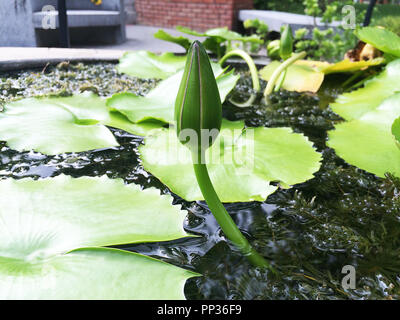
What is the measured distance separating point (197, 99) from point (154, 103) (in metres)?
0.53

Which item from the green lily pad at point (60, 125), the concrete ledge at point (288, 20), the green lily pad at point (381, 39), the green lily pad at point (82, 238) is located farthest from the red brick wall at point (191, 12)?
the green lily pad at point (82, 238)

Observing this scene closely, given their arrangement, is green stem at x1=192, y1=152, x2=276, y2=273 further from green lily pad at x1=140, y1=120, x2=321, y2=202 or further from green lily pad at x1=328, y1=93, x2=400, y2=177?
green lily pad at x1=328, y1=93, x2=400, y2=177

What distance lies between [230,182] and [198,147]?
0.21 metres

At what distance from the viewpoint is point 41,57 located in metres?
1.41

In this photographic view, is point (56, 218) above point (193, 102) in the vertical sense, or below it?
below

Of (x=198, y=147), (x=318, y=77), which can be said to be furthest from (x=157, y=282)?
(x=318, y=77)

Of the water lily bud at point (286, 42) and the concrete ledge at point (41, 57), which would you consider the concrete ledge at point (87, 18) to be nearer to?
the concrete ledge at point (41, 57)

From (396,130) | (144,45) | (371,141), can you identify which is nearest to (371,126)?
(371,141)

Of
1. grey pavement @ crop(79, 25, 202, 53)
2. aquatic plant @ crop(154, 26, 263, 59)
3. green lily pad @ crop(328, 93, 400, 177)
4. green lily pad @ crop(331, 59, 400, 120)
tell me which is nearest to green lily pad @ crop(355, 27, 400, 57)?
green lily pad @ crop(331, 59, 400, 120)

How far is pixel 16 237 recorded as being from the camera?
0.42 metres

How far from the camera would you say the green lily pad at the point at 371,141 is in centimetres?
69

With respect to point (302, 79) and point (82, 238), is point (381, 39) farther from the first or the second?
point (82, 238)
